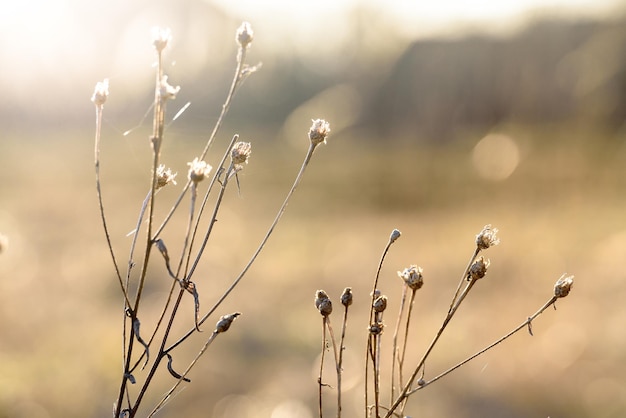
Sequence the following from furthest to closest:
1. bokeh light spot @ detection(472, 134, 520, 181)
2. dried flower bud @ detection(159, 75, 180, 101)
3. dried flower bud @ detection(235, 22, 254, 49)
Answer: bokeh light spot @ detection(472, 134, 520, 181) → dried flower bud @ detection(235, 22, 254, 49) → dried flower bud @ detection(159, 75, 180, 101)

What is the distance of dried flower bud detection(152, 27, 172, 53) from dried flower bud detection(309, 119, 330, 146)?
11.0 inches

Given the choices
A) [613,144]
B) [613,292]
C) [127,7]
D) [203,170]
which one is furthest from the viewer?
[127,7]

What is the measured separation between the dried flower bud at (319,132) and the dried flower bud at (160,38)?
28 cm

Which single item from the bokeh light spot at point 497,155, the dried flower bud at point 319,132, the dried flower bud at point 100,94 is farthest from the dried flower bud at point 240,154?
the bokeh light spot at point 497,155

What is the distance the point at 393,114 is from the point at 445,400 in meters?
12.7

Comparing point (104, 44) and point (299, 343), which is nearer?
point (299, 343)

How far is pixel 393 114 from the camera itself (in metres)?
16.0

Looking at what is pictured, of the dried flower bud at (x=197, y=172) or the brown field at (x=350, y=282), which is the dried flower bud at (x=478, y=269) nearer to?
the dried flower bud at (x=197, y=172)

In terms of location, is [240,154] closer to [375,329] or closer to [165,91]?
[165,91]

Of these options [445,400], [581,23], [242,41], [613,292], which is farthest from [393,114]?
[242,41]

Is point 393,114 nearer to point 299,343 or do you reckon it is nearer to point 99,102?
point 299,343

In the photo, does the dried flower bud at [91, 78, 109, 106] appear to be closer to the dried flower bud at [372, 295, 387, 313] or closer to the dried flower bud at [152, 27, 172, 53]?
the dried flower bud at [152, 27, 172, 53]

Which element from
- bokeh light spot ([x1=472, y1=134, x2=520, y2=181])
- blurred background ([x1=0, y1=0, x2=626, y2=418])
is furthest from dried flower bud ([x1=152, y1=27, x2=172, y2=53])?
bokeh light spot ([x1=472, y1=134, x2=520, y2=181])

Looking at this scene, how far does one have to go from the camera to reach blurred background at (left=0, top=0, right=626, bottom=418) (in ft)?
12.9
